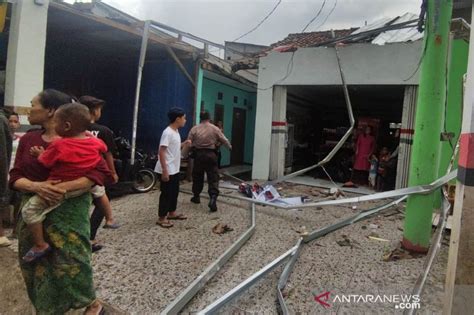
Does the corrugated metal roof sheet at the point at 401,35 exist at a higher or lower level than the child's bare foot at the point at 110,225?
higher

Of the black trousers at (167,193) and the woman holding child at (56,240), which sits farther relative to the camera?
the black trousers at (167,193)

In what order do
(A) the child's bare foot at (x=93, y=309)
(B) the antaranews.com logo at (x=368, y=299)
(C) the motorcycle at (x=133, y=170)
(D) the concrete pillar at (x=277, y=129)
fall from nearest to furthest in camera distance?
(A) the child's bare foot at (x=93, y=309)
(B) the antaranews.com logo at (x=368, y=299)
(C) the motorcycle at (x=133, y=170)
(D) the concrete pillar at (x=277, y=129)

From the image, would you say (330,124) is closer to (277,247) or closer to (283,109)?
(283,109)

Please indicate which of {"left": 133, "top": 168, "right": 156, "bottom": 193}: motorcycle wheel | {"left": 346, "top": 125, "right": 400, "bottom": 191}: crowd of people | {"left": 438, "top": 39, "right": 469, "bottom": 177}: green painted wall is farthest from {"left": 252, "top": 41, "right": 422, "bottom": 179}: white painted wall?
{"left": 133, "top": 168, "right": 156, "bottom": 193}: motorcycle wheel

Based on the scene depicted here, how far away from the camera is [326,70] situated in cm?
878

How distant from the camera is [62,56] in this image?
27.7ft

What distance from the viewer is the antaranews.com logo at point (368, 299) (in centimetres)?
305

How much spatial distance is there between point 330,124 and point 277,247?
10.5 m

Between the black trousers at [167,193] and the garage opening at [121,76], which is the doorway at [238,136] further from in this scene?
the black trousers at [167,193]

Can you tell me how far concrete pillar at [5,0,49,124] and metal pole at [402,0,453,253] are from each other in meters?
5.33

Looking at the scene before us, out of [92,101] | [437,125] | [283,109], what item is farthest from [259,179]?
[92,101]

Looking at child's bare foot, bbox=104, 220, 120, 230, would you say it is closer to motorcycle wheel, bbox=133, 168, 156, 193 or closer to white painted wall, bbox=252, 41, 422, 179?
motorcycle wheel, bbox=133, 168, 156, 193

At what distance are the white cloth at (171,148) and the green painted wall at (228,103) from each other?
578 centimetres

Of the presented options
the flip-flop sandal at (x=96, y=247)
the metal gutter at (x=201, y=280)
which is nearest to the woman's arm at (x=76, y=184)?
the metal gutter at (x=201, y=280)
